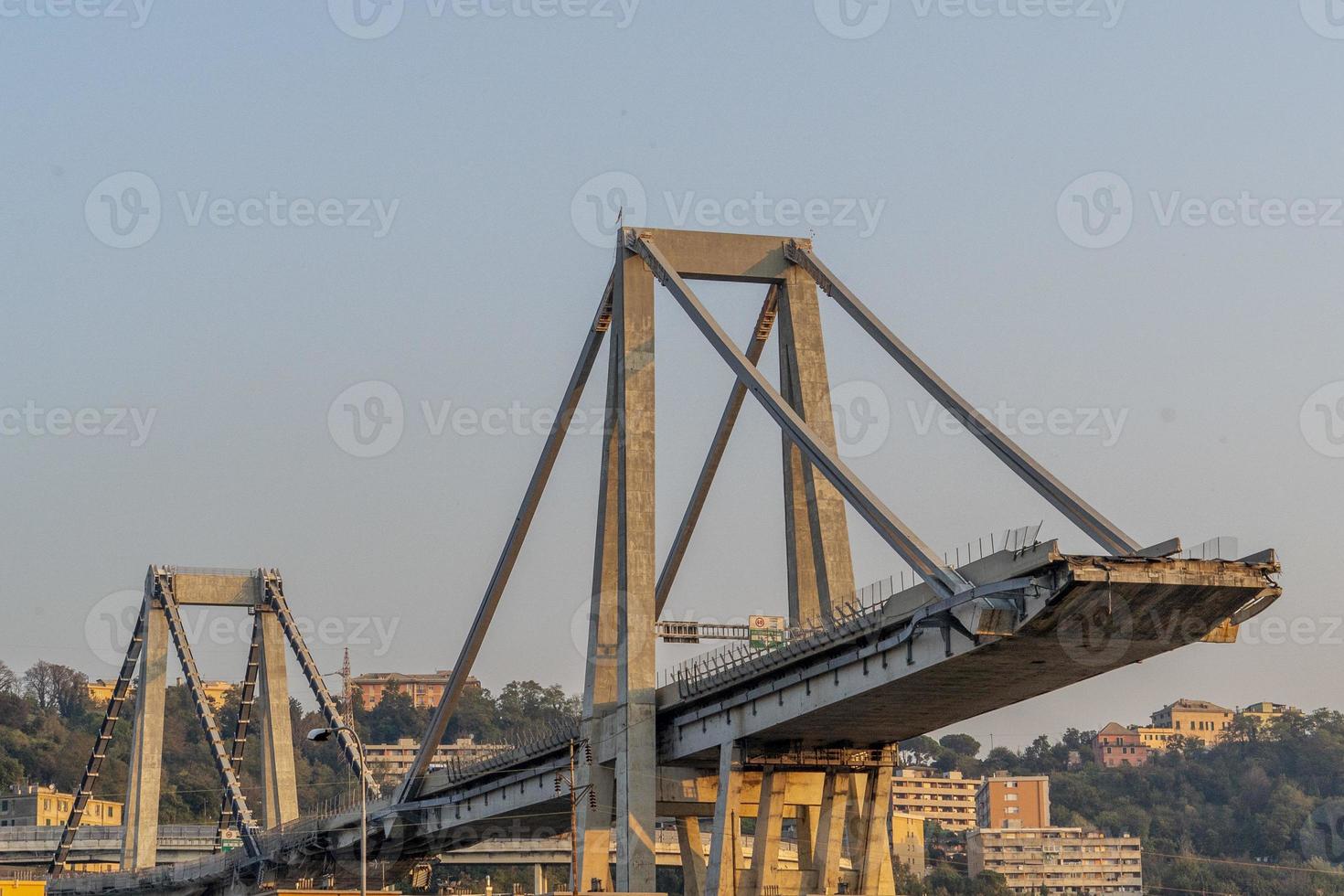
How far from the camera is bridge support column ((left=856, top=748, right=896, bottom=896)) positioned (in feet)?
222

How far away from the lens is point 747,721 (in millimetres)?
65875

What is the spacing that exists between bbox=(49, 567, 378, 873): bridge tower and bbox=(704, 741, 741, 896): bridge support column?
1690 inches

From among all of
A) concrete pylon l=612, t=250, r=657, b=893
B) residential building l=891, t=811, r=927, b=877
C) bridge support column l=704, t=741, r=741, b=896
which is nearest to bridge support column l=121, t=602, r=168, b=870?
concrete pylon l=612, t=250, r=657, b=893

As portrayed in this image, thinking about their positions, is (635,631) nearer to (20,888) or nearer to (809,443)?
(809,443)

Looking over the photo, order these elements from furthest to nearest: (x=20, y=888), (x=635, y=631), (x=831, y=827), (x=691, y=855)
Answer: (x=691, y=855)
(x=635, y=631)
(x=831, y=827)
(x=20, y=888)

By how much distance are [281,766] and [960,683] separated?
61.9m

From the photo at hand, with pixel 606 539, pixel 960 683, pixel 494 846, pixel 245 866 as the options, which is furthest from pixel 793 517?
pixel 494 846

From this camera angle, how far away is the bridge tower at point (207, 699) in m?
112

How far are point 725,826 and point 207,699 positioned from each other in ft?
192

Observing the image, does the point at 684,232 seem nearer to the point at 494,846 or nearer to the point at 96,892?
the point at 96,892

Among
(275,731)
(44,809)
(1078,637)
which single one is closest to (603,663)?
(1078,637)

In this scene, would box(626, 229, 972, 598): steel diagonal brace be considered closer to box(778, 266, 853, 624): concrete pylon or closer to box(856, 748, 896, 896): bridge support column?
Answer: box(778, 266, 853, 624): concrete pylon

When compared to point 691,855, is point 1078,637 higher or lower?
higher

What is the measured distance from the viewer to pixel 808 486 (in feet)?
237
